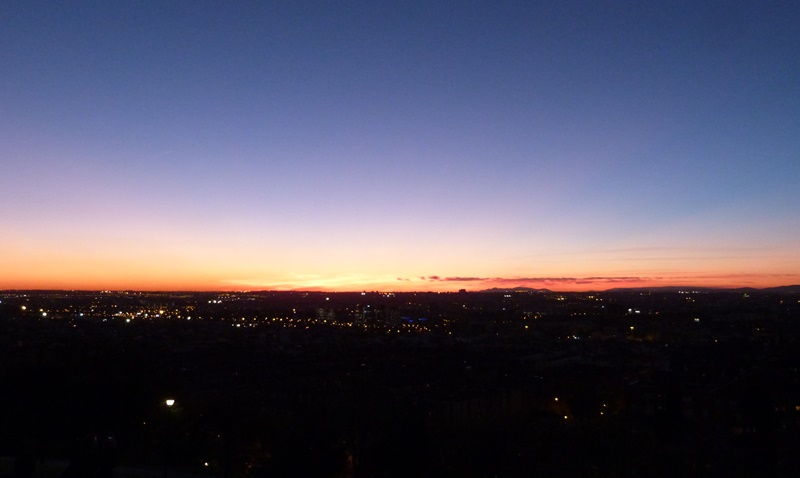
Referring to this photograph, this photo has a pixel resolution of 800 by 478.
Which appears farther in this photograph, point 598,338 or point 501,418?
point 598,338

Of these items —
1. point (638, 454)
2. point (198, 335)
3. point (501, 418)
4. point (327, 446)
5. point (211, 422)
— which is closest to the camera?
point (327, 446)

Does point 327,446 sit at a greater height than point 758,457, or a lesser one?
greater

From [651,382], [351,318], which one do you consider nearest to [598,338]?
[651,382]

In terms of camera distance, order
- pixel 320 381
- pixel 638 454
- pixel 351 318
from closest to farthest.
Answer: pixel 638 454, pixel 320 381, pixel 351 318

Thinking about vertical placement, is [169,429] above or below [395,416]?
below

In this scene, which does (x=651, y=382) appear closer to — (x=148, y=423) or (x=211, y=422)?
(x=211, y=422)

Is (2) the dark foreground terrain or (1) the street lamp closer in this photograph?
(2) the dark foreground terrain

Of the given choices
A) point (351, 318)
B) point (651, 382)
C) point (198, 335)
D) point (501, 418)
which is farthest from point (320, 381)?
point (351, 318)

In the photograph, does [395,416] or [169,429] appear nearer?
[395,416]

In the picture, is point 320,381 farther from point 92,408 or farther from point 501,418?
point 92,408

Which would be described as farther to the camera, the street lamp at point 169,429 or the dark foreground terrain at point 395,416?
the street lamp at point 169,429
